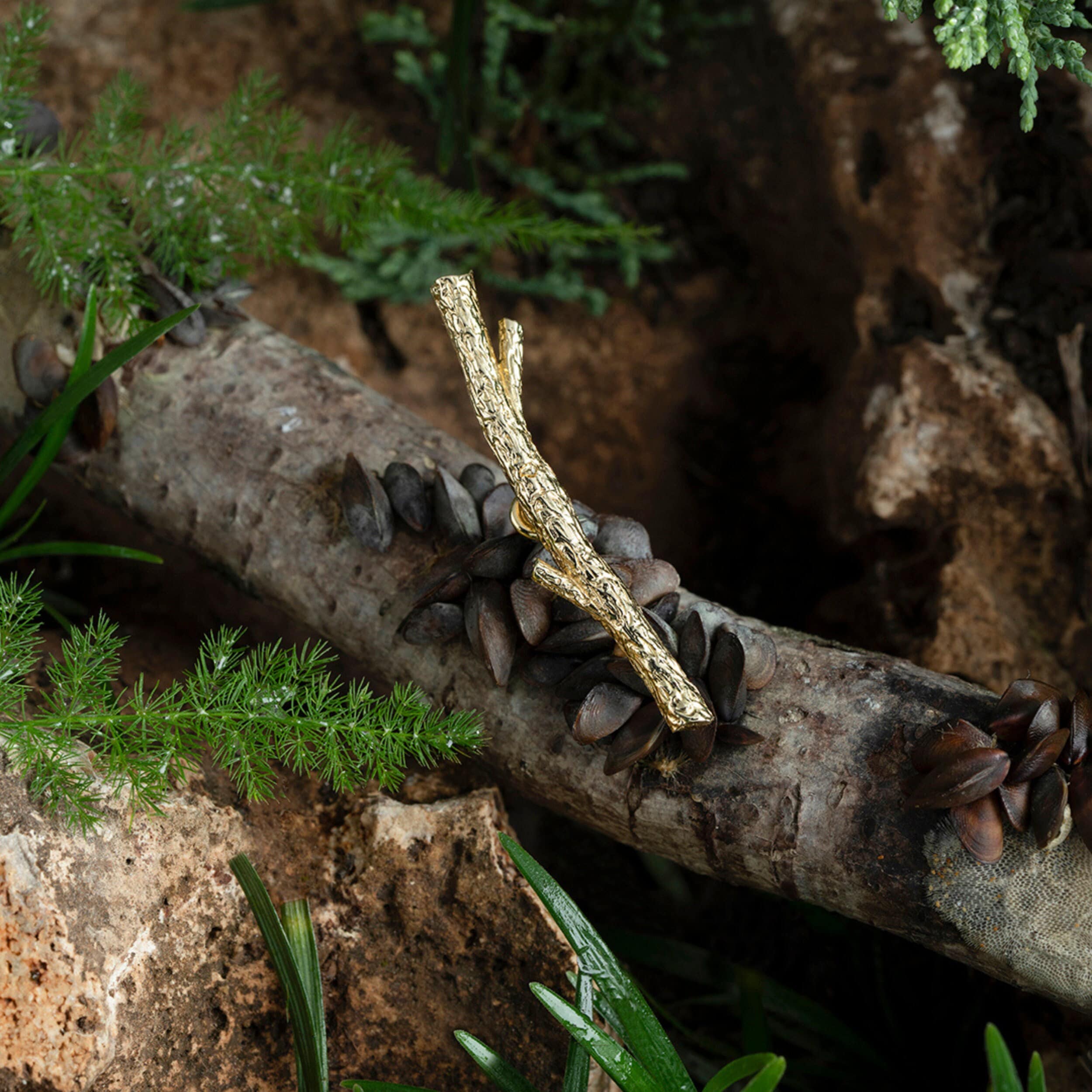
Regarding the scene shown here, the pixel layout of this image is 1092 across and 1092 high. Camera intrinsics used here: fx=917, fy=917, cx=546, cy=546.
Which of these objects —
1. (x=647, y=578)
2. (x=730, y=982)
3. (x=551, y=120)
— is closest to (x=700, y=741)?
(x=647, y=578)

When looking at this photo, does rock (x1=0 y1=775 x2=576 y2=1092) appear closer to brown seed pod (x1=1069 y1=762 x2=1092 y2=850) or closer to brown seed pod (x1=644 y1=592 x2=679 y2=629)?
brown seed pod (x1=644 y1=592 x2=679 y2=629)

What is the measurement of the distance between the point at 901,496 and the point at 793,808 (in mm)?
901

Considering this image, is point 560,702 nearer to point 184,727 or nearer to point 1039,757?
point 184,727

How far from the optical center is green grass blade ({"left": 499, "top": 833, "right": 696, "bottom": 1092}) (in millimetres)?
1230

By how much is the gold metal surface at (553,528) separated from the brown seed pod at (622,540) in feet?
0.56

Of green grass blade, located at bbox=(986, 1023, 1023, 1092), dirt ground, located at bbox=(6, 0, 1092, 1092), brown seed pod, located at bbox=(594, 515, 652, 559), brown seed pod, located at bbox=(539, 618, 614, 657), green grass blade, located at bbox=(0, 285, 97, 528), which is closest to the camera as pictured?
green grass blade, located at bbox=(986, 1023, 1023, 1092)

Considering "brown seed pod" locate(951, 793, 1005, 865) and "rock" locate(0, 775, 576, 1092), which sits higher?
"brown seed pod" locate(951, 793, 1005, 865)

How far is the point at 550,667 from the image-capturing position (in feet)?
4.56

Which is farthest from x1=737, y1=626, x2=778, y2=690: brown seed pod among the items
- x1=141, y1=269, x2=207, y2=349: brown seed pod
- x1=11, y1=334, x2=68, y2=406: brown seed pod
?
x1=11, y1=334, x2=68, y2=406: brown seed pod

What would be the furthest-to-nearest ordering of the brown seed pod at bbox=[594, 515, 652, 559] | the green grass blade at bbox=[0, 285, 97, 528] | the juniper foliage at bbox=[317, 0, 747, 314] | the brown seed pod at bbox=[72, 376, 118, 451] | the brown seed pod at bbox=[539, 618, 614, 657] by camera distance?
the juniper foliage at bbox=[317, 0, 747, 314]
the brown seed pod at bbox=[72, 376, 118, 451]
the green grass blade at bbox=[0, 285, 97, 528]
the brown seed pod at bbox=[594, 515, 652, 559]
the brown seed pod at bbox=[539, 618, 614, 657]

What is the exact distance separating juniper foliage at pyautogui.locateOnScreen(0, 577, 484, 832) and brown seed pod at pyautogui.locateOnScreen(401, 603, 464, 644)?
0.33ft

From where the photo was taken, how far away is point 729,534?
2555 millimetres

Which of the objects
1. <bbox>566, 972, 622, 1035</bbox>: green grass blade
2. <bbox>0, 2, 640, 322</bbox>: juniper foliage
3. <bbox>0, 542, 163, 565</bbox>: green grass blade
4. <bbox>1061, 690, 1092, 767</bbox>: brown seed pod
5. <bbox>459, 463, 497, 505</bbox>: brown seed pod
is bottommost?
<bbox>566, 972, 622, 1035</bbox>: green grass blade

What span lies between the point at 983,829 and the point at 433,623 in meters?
0.82
